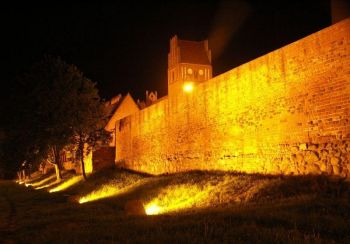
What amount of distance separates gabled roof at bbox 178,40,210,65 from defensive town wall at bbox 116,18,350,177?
173 feet

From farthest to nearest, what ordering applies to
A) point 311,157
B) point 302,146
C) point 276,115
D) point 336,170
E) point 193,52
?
point 193,52 < point 276,115 < point 302,146 < point 311,157 < point 336,170

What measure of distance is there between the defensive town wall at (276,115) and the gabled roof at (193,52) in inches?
2076

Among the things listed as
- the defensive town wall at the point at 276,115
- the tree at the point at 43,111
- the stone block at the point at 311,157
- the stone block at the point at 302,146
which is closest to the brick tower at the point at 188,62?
the tree at the point at 43,111

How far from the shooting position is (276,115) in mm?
13016

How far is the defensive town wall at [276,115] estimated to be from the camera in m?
10.6

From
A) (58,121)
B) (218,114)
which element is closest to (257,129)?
(218,114)

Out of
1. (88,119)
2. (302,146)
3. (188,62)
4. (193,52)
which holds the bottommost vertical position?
(302,146)

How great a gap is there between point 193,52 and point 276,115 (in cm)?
6230

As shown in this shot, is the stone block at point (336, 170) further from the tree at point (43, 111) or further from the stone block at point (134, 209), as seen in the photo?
the tree at point (43, 111)

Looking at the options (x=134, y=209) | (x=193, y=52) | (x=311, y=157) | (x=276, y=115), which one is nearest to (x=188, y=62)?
(x=193, y=52)

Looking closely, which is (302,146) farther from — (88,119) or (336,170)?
(88,119)

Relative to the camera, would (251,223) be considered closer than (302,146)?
Yes

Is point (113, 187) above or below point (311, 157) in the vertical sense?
below

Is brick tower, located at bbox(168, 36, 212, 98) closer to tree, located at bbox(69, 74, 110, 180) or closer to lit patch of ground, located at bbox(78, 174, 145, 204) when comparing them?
tree, located at bbox(69, 74, 110, 180)
